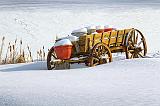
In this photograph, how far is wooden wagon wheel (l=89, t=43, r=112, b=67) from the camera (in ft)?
21.7

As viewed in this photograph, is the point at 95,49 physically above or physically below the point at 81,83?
above

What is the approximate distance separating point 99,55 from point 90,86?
1.96 metres

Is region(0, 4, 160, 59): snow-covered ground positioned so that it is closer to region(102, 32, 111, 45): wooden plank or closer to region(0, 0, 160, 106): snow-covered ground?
region(0, 0, 160, 106): snow-covered ground

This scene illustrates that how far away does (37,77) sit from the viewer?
5523 mm

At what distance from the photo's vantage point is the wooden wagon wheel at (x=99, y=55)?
6.61 meters

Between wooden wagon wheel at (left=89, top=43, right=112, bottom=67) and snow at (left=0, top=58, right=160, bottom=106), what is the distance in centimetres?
33

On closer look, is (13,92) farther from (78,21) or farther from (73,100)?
(78,21)

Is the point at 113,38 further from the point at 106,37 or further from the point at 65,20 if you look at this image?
the point at 65,20

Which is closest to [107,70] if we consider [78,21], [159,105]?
Answer: [159,105]

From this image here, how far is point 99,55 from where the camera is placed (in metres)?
6.72

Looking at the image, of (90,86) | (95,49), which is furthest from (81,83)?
(95,49)

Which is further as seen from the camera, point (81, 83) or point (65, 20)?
point (65, 20)

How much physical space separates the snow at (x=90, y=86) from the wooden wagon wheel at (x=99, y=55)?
1.09ft

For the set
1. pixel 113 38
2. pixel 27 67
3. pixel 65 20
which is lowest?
pixel 27 67
